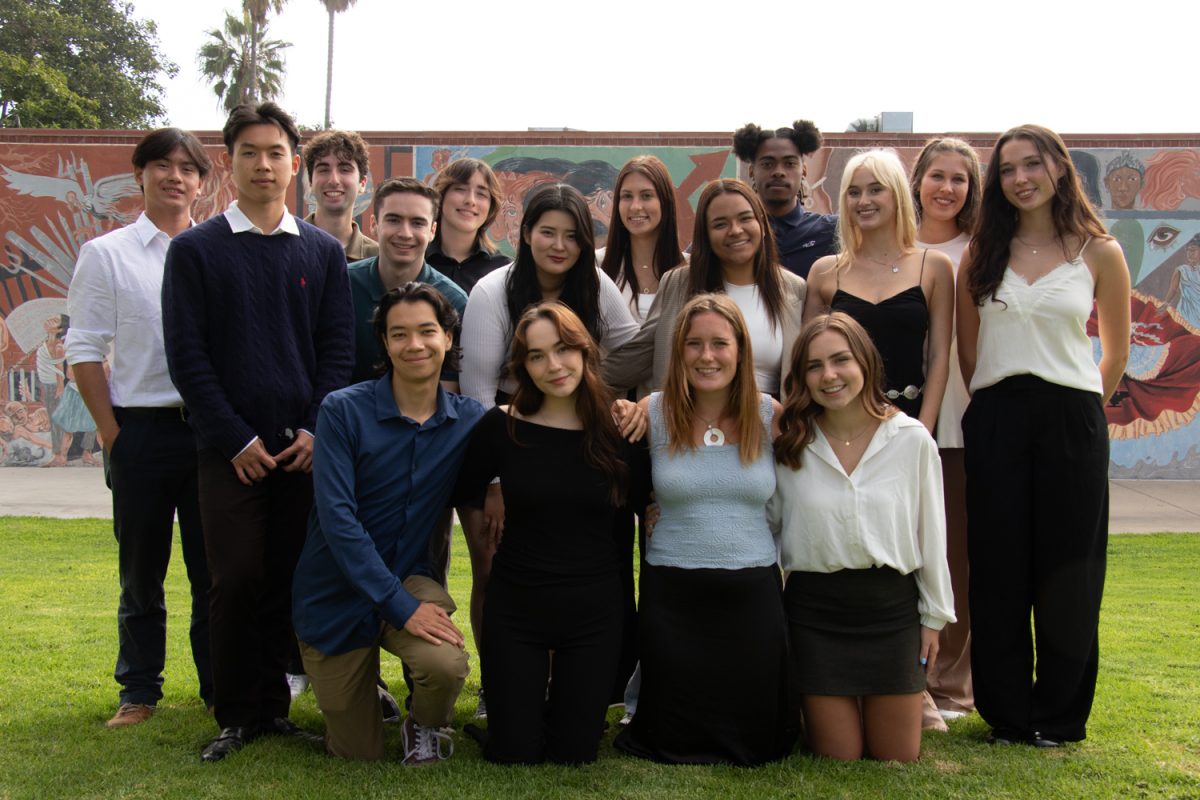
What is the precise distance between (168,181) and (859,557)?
11.2ft

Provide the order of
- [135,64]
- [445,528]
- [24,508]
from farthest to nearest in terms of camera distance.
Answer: [135,64] < [24,508] < [445,528]

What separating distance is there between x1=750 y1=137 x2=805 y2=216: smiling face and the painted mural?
9.09 meters

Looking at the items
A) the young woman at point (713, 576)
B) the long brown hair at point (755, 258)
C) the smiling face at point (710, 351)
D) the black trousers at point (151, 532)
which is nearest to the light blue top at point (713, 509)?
the young woman at point (713, 576)

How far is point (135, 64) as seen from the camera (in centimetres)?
3497

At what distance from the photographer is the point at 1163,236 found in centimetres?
1463

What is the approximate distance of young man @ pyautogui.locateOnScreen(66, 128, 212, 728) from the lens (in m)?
4.15

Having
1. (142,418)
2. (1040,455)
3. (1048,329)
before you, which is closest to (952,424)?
(1040,455)

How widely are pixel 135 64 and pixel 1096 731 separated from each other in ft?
126

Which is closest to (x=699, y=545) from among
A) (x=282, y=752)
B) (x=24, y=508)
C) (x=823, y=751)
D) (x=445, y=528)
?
(x=823, y=751)

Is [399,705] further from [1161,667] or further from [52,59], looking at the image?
[52,59]

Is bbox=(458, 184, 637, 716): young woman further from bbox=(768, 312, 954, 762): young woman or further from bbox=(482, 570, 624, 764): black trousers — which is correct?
bbox=(768, 312, 954, 762): young woman

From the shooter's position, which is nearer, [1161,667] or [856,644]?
[856,644]

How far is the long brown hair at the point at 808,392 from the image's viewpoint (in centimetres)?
375

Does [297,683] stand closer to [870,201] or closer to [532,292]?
[532,292]
